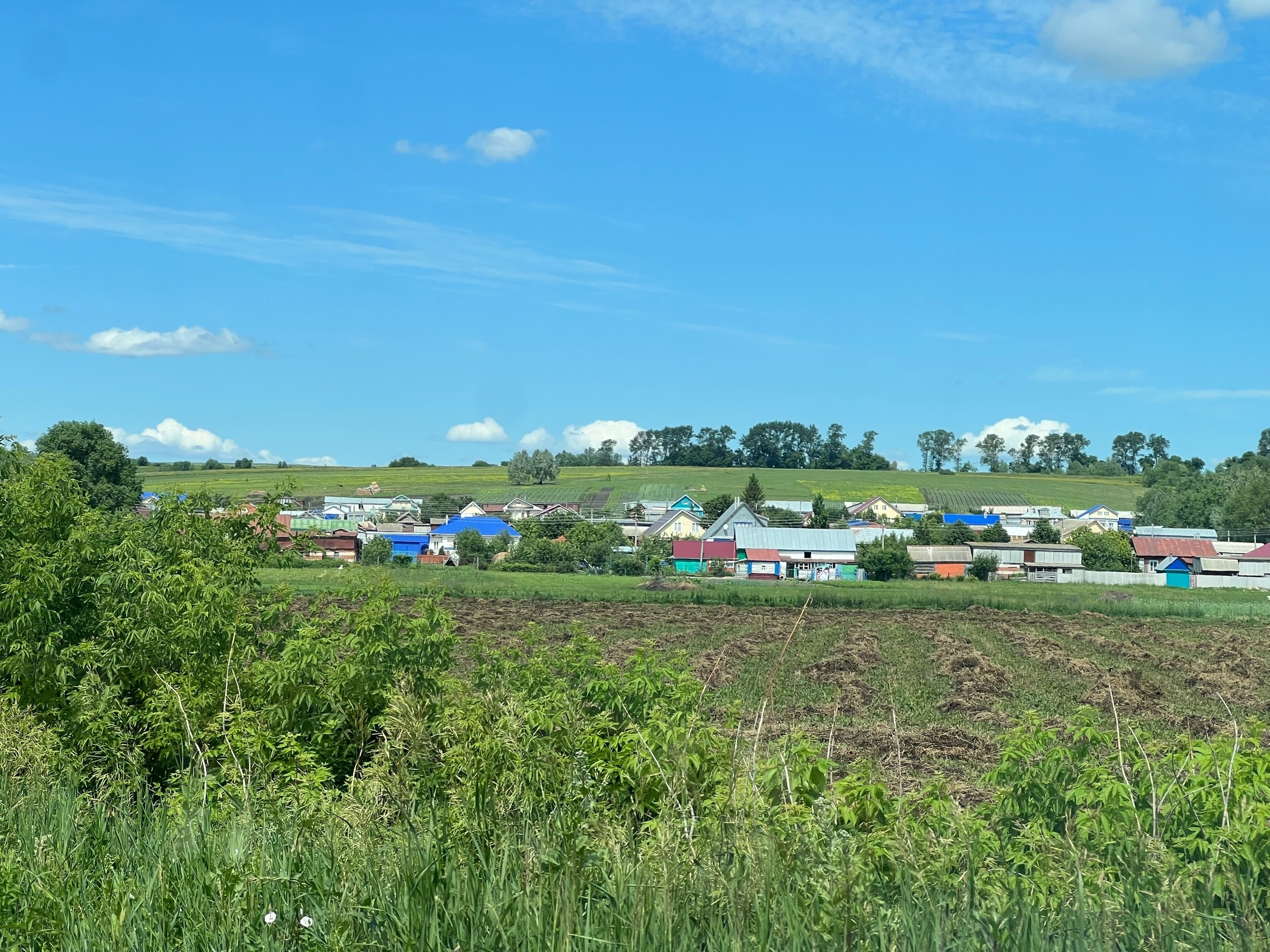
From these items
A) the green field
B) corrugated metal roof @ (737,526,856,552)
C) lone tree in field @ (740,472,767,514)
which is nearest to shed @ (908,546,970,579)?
corrugated metal roof @ (737,526,856,552)

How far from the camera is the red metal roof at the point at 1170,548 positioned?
97938 mm

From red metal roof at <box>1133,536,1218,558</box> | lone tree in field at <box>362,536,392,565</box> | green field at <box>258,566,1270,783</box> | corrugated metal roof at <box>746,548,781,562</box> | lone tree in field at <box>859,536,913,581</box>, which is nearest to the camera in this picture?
green field at <box>258,566,1270,783</box>

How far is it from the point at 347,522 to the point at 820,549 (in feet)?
155

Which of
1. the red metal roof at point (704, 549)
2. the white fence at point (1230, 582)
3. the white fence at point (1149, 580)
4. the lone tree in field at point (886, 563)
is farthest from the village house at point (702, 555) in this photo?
the white fence at point (1230, 582)

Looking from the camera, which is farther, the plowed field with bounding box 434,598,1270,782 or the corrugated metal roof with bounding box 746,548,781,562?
the corrugated metal roof with bounding box 746,548,781,562

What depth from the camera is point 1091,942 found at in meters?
3.05

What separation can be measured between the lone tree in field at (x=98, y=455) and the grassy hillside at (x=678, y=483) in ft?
213

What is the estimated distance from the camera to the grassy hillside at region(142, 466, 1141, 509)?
15312cm

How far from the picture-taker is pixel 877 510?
14088 centimetres

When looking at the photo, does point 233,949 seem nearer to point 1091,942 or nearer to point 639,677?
point 1091,942

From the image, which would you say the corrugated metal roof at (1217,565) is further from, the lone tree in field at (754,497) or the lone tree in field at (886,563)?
the lone tree in field at (754,497)

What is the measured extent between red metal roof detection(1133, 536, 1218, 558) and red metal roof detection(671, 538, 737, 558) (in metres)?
39.0

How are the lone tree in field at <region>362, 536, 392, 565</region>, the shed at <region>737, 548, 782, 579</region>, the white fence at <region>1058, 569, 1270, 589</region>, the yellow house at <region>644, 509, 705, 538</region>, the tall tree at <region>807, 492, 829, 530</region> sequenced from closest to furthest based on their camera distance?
the lone tree in field at <region>362, 536, 392, 565</region> < the white fence at <region>1058, 569, 1270, 589</region> < the shed at <region>737, 548, 782, 579</region> < the yellow house at <region>644, 509, 705, 538</region> < the tall tree at <region>807, 492, 829, 530</region>

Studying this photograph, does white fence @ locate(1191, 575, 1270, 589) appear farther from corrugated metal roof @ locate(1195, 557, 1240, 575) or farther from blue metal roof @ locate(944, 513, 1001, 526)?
blue metal roof @ locate(944, 513, 1001, 526)
